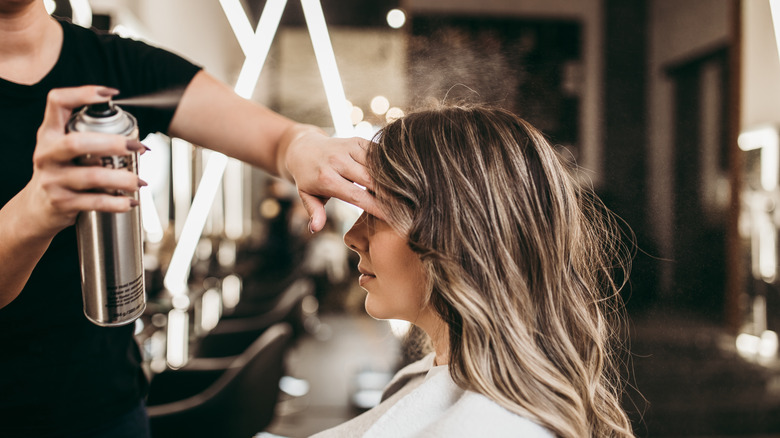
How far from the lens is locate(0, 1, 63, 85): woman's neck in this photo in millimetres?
749

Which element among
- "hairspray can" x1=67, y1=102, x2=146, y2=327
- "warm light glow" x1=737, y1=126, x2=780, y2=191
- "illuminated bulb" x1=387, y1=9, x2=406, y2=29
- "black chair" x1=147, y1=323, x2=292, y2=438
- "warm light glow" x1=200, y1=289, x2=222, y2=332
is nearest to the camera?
"hairspray can" x1=67, y1=102, x2=146, y2=327

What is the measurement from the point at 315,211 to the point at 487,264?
10.5 inches

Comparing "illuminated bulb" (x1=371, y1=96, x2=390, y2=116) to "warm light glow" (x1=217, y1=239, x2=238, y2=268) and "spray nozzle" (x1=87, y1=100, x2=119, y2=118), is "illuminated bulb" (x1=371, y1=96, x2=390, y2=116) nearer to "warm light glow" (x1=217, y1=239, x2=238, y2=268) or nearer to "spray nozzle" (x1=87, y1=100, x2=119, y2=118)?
"spray nozzle" (x1=87, y1=100, x2=119, y2=118)

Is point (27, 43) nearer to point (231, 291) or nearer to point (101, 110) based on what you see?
point (101, 110)

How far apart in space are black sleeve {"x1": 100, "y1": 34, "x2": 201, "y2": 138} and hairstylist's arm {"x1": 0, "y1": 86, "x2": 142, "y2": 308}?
1.40ft

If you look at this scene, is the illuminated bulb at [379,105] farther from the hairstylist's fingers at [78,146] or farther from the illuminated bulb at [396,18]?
the hairstylist's fingers at [78,146]

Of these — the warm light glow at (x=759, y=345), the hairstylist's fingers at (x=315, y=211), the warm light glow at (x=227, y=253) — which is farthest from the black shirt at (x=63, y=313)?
the warm light glow at (x=759, y=345)

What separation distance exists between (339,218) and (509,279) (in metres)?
3.30

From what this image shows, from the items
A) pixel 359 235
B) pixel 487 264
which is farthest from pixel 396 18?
pixel 487 264

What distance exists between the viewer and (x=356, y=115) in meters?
1.84

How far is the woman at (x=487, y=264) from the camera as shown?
0.71m

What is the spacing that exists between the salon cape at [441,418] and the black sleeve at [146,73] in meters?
0.64

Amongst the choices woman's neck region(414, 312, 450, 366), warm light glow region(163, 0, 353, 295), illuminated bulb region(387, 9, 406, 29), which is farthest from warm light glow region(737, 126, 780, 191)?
woman's neck region(414, 312, 450, 366)

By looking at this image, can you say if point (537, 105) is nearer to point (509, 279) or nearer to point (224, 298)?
point (509, 279)
